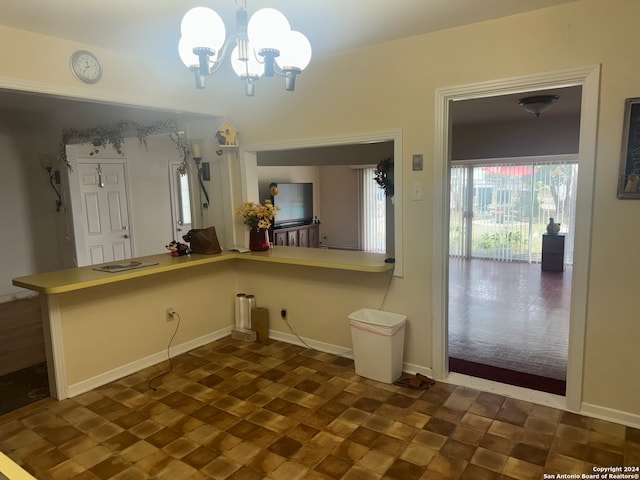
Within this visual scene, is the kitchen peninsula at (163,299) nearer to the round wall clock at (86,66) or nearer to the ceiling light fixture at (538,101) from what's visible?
the round wall clock at (86,66)

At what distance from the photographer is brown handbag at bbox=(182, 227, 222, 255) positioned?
13.2 ft

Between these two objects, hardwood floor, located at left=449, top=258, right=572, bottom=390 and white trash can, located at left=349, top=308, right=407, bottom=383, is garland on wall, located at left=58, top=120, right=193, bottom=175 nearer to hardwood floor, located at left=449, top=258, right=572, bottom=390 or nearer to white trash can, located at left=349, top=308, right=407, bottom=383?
white trash can, located at left=349, top=308, right=407, bottom=383

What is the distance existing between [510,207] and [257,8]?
7.17m

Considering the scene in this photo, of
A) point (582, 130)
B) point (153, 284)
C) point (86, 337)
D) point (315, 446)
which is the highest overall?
point (582, 130)

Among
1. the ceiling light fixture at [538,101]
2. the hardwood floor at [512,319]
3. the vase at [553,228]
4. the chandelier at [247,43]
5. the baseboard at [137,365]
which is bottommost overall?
the hardwood floor at [512,319]

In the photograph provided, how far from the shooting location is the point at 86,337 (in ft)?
10.7

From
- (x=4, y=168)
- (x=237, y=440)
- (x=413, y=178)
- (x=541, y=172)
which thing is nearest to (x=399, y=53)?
(x=413, y=178)

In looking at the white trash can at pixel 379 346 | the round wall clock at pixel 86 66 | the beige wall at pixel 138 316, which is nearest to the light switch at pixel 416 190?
the white trash can at pixel 379 346

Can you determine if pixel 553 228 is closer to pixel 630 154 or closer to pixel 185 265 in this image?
A: pixel 630 154

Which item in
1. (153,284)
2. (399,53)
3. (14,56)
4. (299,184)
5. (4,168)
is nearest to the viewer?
(14,56)

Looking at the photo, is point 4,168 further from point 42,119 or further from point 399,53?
point 399,53

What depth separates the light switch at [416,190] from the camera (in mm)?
3166

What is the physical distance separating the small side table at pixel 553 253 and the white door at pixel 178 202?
6.07m

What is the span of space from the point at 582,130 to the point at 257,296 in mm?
3088
